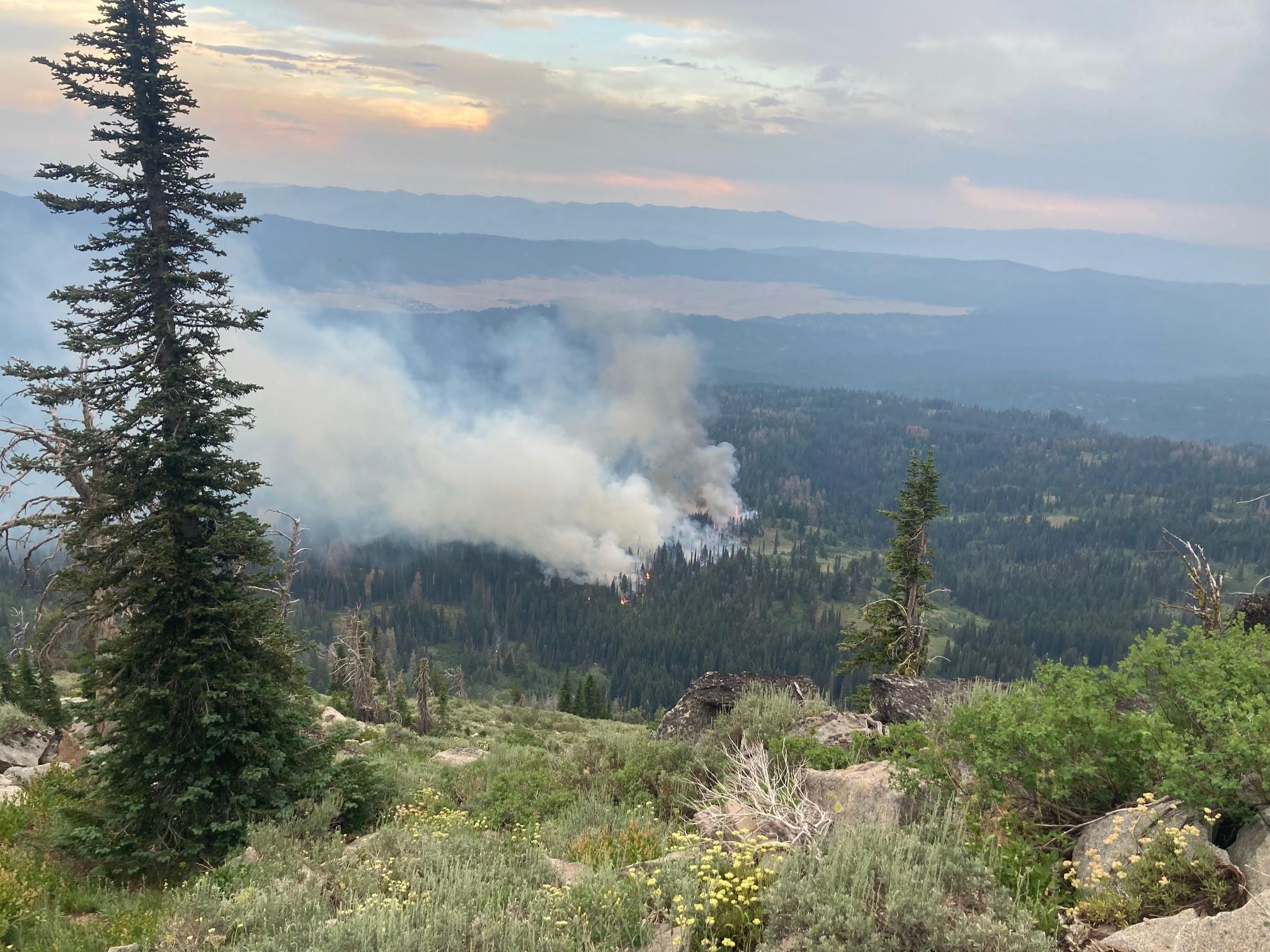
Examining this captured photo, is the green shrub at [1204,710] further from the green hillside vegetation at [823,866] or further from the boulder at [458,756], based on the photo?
the boulder at [458,756]

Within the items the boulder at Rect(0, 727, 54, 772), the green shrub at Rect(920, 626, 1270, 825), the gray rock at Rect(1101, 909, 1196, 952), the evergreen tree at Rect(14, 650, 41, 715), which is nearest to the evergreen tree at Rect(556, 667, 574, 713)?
the evergreen tree at Rect(14, 650, 41, 715)

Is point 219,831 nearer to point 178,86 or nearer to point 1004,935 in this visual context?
point 1004,935

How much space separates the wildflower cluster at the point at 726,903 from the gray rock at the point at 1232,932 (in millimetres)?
3363

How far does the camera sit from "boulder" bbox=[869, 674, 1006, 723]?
14.3 meters

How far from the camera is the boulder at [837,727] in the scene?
13172 millimetres

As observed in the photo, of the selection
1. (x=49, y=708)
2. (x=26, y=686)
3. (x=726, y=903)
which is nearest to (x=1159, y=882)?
(x=726, y=903)

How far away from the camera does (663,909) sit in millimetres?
7566

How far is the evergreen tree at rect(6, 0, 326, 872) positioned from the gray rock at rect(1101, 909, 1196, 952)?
12.4 m

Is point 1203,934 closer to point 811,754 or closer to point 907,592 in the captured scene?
point 811,754

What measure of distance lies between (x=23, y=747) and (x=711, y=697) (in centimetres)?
1908

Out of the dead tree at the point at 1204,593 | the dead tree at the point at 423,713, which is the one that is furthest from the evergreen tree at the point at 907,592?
the dead tree at the point at 423,713

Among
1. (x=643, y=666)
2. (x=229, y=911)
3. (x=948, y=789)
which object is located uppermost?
(x=948, y=789)

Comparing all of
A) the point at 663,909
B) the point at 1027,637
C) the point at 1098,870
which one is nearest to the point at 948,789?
the point at 1098,870

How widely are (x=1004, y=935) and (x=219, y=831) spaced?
40.4 ft
